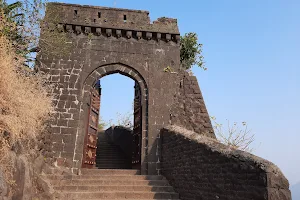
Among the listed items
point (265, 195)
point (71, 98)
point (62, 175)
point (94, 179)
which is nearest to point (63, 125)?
point (71, 98)

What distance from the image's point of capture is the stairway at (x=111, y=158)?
11.3 m

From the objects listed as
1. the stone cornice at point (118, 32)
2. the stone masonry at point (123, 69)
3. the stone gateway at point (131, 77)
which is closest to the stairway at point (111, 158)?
the stone gateway at point (131, 77)

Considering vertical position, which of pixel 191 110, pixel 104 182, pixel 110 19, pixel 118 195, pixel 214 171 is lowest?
pixel 118 195

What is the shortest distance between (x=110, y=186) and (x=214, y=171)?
10.9 feet

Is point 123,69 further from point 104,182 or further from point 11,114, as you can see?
point 11,114

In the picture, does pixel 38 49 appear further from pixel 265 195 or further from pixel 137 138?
pixel 265 195

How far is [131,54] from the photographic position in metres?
9.80

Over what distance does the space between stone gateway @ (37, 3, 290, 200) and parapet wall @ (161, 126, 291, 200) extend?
87 millimetres

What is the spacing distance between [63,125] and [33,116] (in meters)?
2.32

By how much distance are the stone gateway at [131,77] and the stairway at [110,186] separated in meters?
0.39

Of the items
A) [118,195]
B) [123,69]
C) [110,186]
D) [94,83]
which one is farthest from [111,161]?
[118,195]

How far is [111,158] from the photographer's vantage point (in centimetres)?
1211

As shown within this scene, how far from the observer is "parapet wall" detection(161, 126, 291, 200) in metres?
3.99

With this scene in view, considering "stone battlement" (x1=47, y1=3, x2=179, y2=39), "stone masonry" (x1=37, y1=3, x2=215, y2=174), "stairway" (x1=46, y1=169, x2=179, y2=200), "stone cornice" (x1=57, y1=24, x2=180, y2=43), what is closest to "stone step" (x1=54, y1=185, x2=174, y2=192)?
"stairway" (x1=46, y1=169, x2=179, y2=200)
